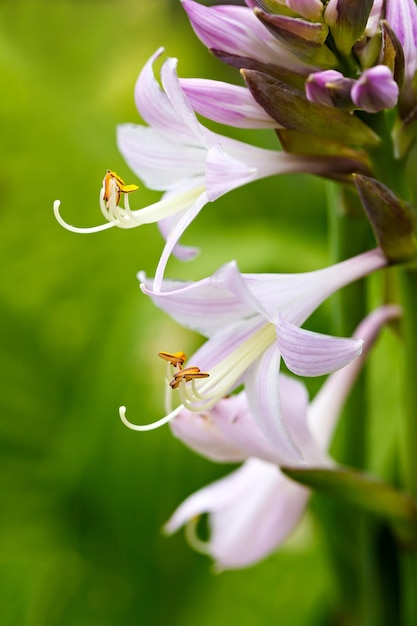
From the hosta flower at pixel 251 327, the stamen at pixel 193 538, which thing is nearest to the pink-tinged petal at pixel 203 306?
the hosta flower at pixel 251 327

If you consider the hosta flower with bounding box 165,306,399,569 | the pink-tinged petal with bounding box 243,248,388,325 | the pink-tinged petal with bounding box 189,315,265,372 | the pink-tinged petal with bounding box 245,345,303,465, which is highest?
the pink-tinged petal with bounding box 243,248,388,325

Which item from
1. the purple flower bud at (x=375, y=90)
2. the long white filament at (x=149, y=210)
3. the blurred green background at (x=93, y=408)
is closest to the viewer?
the purple flower bud at (x=375, y=90)

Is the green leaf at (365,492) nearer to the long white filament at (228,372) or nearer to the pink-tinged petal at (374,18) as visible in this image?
the long white filament at (228,372)

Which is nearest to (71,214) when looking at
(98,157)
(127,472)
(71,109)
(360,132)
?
(98,157)

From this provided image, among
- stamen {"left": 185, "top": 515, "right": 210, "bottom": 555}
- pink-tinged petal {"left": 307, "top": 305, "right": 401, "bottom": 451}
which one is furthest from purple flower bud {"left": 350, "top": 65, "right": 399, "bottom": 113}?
stamen {"left": 185, "top": 515, "right": 210, "bottom": 555}

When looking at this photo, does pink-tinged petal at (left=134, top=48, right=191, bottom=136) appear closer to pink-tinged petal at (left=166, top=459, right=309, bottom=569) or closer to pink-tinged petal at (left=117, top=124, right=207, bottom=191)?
pink-tinged petal at (left=117, top=124, right=207, bottom=191)

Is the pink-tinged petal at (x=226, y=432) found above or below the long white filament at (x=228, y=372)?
below

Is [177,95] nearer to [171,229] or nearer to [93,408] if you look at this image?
[171,229]

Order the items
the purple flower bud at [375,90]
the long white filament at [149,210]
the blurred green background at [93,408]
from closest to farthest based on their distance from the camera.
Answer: the purple flower bud at [375,90]
the long white filament at [149,210]
the blurred green background at [93,408]
